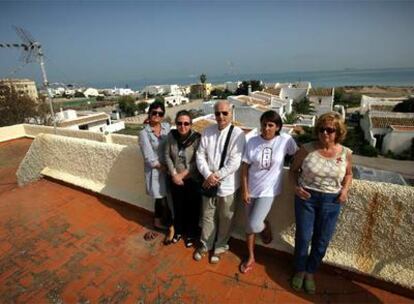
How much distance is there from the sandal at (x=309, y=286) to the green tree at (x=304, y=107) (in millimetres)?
33991

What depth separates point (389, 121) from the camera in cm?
2336

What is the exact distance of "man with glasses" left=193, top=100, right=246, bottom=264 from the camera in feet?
7.80

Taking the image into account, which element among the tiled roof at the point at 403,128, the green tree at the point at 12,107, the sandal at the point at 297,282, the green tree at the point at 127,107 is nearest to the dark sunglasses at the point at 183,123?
the sandal at the point at 297,282

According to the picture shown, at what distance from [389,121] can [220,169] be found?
27.1 metres

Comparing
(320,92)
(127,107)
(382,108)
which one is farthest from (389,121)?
(127,107)

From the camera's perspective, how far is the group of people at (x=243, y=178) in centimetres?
205

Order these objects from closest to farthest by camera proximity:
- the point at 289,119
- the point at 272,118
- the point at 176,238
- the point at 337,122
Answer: the point at 337,122, the point at 272,118, the point at 176,238, the point at 289,119

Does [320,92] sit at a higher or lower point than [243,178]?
lower

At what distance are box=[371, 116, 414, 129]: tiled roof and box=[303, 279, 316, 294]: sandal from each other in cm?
2532

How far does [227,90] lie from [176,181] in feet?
236

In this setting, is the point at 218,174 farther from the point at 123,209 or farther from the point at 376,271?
the point at 123,209

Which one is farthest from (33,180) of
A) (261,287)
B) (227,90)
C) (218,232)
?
(227,90)

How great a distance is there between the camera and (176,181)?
2623 mm

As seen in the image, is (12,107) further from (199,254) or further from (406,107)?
(406,107)
